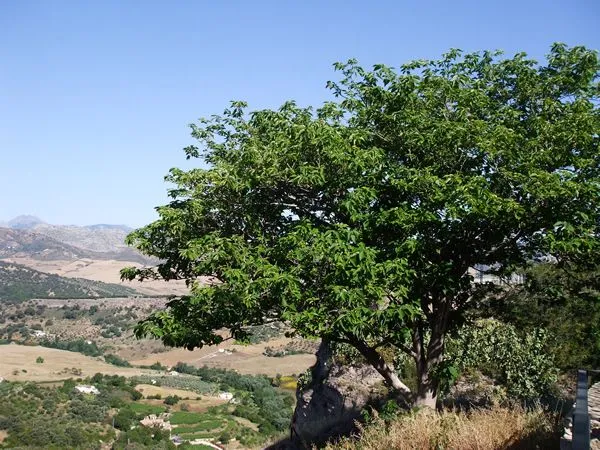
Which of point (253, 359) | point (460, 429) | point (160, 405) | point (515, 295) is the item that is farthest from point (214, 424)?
point (460, 429)

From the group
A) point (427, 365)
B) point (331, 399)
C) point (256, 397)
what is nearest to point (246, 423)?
point (256, 397)

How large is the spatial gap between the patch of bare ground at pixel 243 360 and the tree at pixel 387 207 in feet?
241

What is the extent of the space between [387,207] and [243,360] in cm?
9590

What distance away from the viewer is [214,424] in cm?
6328

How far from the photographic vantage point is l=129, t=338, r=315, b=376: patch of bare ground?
88.9 metres

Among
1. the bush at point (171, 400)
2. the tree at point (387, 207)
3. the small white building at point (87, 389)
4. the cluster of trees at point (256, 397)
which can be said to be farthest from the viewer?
the bush at point (171, 400)

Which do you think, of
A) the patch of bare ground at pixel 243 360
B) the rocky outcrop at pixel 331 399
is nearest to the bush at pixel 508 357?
the rocky outcrop at pixel 331 399

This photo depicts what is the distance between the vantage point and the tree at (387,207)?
32.8 ft

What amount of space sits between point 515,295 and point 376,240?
16.5 feet

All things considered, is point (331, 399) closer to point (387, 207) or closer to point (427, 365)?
point (427, 365)

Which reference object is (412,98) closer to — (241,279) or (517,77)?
(517,77)

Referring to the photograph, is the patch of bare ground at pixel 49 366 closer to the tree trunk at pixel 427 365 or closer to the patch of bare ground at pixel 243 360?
the patch of bare ground at pixel 243 360

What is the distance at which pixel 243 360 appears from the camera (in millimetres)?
103062

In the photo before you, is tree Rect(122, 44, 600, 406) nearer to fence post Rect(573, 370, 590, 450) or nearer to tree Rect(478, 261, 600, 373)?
tree Rect(478, 261, 600, 373)
